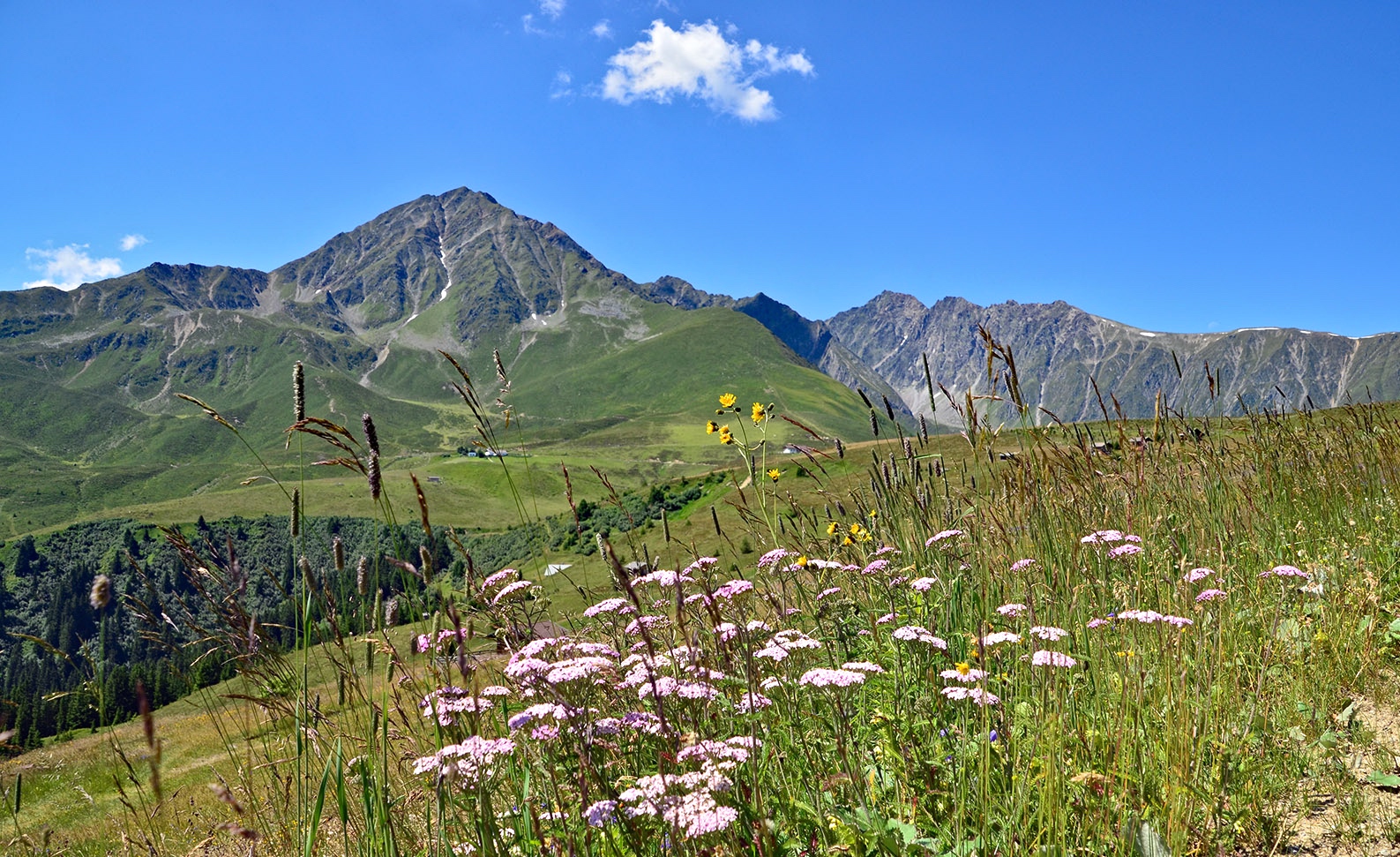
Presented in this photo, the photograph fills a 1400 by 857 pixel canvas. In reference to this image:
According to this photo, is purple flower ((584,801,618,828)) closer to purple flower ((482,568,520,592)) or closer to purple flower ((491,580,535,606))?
purple flower ((491,580,535,606))

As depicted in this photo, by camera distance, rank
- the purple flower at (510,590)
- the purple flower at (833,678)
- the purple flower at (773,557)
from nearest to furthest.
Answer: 1. the purple flower at (833,678)
2. the purple flower at (510,590)
3. the purple flower at (773,557)

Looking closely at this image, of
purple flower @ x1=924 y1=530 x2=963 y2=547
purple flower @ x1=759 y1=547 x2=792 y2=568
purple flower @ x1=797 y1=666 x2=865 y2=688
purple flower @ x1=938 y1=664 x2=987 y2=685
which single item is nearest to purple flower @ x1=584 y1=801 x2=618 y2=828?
purple flower @ x1=797 y1=666 x2=865 y2=688

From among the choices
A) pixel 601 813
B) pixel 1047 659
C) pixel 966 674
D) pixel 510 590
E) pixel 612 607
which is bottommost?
pixel 601 813

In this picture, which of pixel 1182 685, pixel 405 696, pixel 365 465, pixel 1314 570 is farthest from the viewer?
pixel 405 696

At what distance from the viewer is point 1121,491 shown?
20.3 feet

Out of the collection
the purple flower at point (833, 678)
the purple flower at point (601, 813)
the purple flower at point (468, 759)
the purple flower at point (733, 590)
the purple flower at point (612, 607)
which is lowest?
the purple flower at point (601, 813)

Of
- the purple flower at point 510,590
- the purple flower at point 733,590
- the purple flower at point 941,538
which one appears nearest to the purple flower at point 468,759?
the purple flower at point 510,590

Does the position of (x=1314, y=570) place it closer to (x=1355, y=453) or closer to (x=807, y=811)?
(x=1355, y=453)

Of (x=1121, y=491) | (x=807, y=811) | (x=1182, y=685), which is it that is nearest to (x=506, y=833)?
(x=807, y=811)

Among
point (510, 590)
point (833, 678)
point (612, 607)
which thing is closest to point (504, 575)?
point (510, 590)

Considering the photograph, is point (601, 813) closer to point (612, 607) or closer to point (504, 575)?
point (612, 607)

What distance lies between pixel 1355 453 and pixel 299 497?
948 centimetres

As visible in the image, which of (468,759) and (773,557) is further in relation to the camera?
(773,557)

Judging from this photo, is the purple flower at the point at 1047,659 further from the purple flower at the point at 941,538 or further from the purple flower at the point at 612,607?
the purple flower at the point at 612,607
